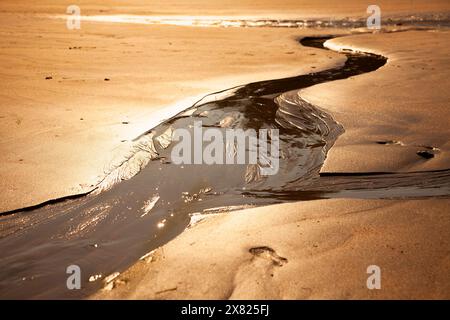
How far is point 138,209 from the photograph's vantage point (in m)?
2.95

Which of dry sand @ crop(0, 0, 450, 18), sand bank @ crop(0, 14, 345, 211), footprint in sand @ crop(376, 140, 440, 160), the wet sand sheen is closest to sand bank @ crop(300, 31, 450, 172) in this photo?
footprint in sand @ crop(376, 140, 440, 160)

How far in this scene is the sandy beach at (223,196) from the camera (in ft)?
7.21

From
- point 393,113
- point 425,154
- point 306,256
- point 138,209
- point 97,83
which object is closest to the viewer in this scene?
point 306,256

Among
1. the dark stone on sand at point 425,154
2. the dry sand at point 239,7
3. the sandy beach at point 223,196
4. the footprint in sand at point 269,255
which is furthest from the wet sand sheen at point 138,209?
the dry sand at point 239,7

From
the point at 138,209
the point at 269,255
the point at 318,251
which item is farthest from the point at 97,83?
the point at 318,251

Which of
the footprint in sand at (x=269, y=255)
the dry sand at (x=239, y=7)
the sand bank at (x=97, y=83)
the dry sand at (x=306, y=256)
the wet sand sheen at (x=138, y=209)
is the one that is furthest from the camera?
the dry sand at (x=239, y=7)

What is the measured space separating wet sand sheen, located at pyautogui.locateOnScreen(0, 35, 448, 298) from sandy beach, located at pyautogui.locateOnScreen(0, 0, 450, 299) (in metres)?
0.02

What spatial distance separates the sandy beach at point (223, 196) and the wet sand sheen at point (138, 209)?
2cm

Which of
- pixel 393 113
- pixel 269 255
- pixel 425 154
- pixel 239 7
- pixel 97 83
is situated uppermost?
pixel 239 7

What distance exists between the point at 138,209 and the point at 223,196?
0.58 m

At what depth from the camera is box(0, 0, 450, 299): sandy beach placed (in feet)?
7.21

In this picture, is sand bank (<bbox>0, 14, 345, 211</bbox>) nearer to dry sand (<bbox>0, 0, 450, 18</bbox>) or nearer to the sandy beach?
the sandy beach

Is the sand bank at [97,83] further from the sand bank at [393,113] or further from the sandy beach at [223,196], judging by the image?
the sand bank at [393,113]

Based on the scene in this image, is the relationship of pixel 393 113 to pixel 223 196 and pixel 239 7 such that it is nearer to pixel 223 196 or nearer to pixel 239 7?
pixel 223 196
